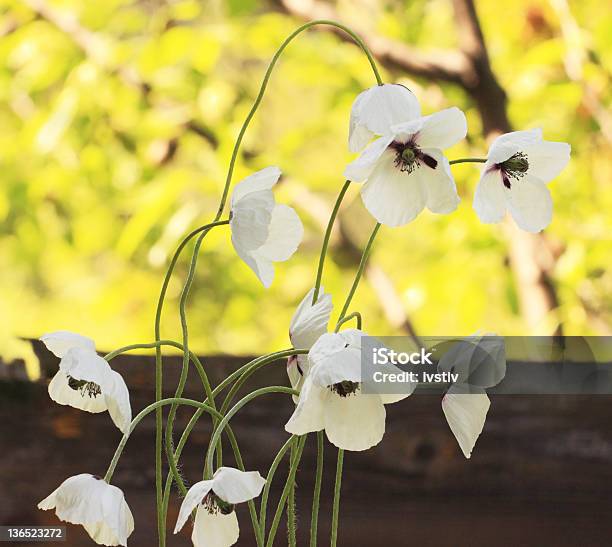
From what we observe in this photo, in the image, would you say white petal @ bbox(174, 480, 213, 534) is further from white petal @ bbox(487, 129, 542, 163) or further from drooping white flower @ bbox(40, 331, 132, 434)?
white petal @ bbox(487, 129, 542, 163)

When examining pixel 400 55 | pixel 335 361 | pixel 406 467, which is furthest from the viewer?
pixel 400 55

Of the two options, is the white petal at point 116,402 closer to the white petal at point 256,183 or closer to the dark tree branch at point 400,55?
the white petal at point 256,183

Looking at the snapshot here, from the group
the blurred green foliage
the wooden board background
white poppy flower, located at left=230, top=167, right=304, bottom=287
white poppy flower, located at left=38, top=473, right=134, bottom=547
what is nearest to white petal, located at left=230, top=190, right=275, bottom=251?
white poppy flower, located at left=230, top=167, right=304, bottom=287

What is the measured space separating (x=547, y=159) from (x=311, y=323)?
117 mm

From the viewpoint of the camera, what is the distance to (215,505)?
14.3 inches

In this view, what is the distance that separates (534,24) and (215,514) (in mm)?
986

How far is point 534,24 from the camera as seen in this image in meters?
1.20

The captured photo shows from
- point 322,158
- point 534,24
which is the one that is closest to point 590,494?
point 534,24

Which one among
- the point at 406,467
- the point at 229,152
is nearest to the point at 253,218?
the point at 406,467

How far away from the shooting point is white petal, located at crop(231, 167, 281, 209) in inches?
14.2

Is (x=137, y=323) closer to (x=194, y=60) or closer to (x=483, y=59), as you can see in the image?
(x=194, y=60)

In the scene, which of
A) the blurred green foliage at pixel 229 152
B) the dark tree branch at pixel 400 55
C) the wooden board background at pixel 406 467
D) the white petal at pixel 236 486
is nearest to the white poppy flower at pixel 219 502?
the white petal at pixel 236 486

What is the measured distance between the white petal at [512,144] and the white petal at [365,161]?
0.04 meters

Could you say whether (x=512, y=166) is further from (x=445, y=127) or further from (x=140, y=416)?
(x=140, y=416)
